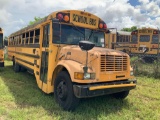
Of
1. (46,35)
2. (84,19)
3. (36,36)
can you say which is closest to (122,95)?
(84,19)

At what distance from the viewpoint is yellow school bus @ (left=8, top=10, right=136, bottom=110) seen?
4.07 meters

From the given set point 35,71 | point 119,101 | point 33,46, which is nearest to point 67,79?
point 119,101

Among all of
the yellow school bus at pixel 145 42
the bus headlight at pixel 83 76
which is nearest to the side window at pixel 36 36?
the bus headlight at pixel 83 76

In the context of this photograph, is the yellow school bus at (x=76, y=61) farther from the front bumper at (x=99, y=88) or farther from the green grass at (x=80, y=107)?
the green grass at (x=80, y=107)

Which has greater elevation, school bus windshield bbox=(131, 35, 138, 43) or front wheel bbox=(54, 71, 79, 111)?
school bus windshield bbox=(131, 35, 138, 43)

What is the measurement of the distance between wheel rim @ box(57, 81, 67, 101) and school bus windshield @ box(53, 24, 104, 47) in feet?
3.75

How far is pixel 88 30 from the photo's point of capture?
5.59m

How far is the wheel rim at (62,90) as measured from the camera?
444 cm

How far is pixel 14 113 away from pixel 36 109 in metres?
0.49

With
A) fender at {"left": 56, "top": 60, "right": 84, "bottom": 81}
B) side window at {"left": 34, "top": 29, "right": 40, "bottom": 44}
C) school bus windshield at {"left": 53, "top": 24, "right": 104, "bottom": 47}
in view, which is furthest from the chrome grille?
side window at {"left": 34, "top": 29, "right": 40, "bottom": 44}

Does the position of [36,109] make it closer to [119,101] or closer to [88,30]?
[119,101]

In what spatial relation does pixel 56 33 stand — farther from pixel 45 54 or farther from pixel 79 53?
pixel 79 53

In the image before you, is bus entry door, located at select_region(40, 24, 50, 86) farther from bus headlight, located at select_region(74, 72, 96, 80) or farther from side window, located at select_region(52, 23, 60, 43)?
bus headlight, located at select_region(74, 72, 96, 80)

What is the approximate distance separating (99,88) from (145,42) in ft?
40.0
